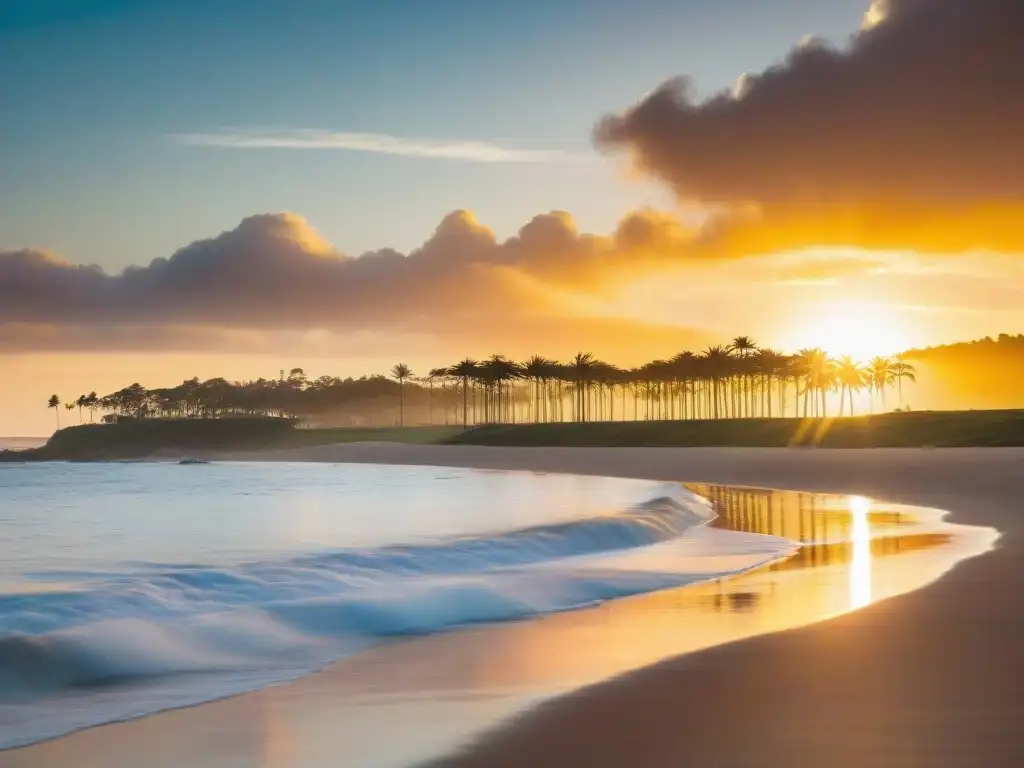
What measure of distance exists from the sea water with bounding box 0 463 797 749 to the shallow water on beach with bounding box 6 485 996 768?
53 centimetres

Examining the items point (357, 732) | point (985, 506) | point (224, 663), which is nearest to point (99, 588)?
point (224, 663)

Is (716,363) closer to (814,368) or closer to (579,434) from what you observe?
(814,368)

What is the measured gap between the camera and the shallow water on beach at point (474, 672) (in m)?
6.66

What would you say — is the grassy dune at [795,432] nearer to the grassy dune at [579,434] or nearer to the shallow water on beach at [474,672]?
the grassy dune at [579,434]

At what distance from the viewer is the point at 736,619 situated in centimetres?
1081

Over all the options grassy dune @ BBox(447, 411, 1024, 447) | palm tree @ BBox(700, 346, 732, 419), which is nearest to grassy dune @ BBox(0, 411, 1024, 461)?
grassy dune @ BBox(447, 411, 1024, 447)

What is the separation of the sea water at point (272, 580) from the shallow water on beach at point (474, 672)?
530 mm

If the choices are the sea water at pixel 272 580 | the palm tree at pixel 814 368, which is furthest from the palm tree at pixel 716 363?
the sea water at pixel 272 580

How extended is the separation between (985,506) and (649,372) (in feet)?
504

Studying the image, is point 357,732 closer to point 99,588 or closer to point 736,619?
point 736,619

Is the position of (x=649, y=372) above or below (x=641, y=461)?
above

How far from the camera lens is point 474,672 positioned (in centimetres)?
888

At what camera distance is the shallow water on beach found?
6.66 meters

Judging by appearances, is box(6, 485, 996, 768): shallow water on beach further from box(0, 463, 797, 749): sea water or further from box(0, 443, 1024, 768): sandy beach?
box(0, 463, 797, 749): sea water
